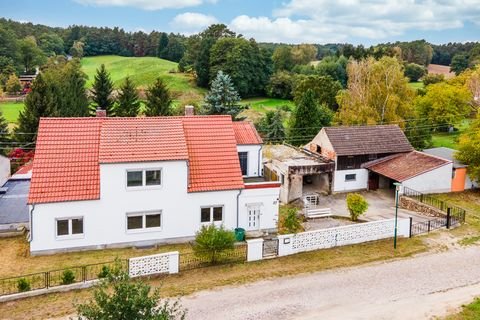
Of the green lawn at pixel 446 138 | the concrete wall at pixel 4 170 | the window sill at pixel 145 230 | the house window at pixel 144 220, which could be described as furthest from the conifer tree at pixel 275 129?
the window sill at pixel 145 230

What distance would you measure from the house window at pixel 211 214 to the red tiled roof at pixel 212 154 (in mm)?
1308

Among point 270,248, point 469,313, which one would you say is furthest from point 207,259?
point 469,313

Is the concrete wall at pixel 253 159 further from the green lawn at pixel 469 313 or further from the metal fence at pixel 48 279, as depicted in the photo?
the green lawn at pixel 469 313

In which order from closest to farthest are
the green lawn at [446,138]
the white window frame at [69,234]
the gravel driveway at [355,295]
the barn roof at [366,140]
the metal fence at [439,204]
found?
the gravel driveway at [355,295]
the white window frame at [69,234]
the metal fence at [439,204]
the barn roof at [366,140]
the green lawn at [446,138]

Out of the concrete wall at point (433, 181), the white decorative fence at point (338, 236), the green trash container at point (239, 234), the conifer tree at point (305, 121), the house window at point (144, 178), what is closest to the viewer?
the white decorative fence at point (338, 236)

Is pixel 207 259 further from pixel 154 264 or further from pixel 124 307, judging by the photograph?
pixel 124 307

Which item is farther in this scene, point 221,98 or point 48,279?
point 221,98

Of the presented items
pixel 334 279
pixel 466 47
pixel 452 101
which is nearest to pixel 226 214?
pixel 334 279

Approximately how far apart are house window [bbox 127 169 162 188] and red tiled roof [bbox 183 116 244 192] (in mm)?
1831

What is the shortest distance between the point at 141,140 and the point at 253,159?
26.3 ft

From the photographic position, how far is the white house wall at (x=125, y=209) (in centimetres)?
2250

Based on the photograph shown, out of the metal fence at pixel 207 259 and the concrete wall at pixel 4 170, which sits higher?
the concrete wall at pixel 4 170

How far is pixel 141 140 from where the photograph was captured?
24.5m

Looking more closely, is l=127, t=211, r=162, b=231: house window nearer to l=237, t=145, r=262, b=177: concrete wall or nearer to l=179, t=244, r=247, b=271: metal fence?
l=179, t=244, r=247, b=271: metal fence
